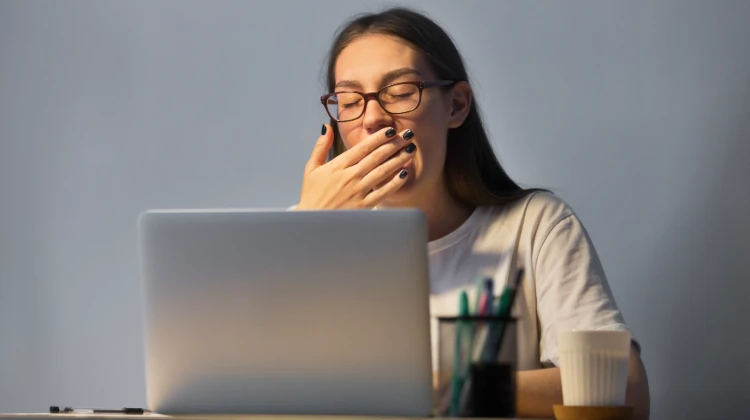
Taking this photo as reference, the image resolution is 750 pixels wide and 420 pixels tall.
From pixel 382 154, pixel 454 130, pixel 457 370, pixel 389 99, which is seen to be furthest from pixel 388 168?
pixel 457 370

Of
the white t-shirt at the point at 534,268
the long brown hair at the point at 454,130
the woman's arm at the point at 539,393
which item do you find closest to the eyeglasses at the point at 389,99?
the long brown hair at the point at 454,130

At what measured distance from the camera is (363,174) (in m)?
1.80

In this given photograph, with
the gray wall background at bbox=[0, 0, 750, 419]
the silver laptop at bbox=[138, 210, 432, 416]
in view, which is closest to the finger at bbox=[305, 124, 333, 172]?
the gray wall background at bbox=[0, 0, 750, 419]

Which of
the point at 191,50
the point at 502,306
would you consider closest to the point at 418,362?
the point at 502,306

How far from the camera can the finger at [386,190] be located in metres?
1.81

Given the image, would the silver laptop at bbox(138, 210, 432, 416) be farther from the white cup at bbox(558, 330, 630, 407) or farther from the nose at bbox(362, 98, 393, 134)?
the nose at bbox(362, 98, 393, 134)

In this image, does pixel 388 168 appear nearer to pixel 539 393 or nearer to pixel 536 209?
pixel 536 209

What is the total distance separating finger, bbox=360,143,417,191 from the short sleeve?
0.30 metres

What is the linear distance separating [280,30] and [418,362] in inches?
63.2

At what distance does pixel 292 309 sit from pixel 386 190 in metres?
0.85

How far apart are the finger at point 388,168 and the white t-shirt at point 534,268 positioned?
6.4 inches

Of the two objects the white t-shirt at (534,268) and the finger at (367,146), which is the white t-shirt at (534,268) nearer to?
the white t-shirt at (534,268)

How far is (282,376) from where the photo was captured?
0.99m

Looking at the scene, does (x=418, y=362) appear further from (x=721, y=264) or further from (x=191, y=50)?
(x=191, y=50)
